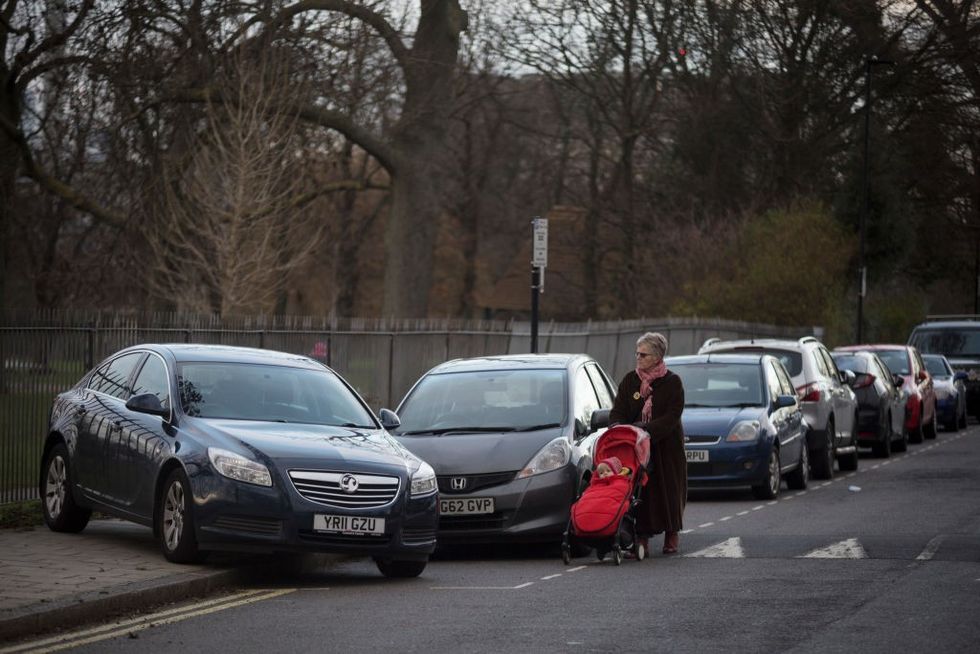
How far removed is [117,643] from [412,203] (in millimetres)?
25004

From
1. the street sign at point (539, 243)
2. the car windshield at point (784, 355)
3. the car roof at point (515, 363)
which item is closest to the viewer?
the car roof at point (515, 363)

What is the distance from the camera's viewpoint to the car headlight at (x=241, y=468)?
11406 millimetres

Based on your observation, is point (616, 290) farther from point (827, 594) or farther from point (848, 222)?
point (827, 594)

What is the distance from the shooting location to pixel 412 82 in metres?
31.9

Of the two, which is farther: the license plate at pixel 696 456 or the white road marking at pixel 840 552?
the license plate at pixel 696 456

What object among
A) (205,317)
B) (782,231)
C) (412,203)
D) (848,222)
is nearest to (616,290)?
(848,222)

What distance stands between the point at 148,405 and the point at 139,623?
273 cm

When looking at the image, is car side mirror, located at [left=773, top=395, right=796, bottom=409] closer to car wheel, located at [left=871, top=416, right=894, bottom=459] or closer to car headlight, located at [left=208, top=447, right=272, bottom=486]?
car wheel, located at [left=871, top=416, right=894, bottom=459]

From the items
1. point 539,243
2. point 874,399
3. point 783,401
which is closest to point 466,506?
point 783,401

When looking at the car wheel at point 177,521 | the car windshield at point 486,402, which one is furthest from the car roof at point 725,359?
the car wheel at point 177,521

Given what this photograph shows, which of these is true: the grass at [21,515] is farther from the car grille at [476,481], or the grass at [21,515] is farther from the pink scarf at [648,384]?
the pink scarf at [648,384]

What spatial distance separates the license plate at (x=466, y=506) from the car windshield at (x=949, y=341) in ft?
88.3

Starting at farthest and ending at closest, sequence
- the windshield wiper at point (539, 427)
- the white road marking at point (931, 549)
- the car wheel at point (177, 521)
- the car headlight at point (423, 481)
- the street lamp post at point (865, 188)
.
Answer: the street lamp post at point (865, 188) < the windshield wiper at point (539, 427) < the white road marking at point (931, 549) < the car headlight at point (423, 481) < the car wheel at point (177, 521)

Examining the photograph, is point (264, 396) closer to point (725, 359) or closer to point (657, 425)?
point (657, 425)
